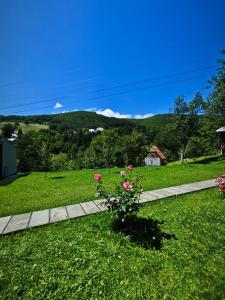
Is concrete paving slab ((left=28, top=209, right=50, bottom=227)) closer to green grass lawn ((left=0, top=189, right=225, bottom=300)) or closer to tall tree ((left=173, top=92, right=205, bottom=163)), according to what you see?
green grass lawn ((left=0, top=189, right=225, bottom=300))

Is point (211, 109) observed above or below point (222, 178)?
above

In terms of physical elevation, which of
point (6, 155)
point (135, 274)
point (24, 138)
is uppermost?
point (24, 138)

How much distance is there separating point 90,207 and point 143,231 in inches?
74.7

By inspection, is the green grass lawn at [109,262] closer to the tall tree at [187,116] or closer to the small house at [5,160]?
the small house at [5,160]

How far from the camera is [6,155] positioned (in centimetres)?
1666

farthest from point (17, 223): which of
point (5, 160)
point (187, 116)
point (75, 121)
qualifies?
point (75, 121)

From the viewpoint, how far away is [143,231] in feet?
11.4

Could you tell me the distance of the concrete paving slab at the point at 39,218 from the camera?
394 cm

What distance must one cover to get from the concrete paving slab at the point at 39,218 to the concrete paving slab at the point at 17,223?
111mm

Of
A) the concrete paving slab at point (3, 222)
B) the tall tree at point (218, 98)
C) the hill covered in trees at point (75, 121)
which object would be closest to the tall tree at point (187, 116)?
the tall tree at point (218, 98)

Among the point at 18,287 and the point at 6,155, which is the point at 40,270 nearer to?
the point at 18,287

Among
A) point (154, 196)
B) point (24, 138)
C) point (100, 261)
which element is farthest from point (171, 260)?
point (24, 138)

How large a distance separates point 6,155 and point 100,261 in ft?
56.2

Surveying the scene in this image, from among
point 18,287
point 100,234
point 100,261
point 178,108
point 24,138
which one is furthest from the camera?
point 24,138
